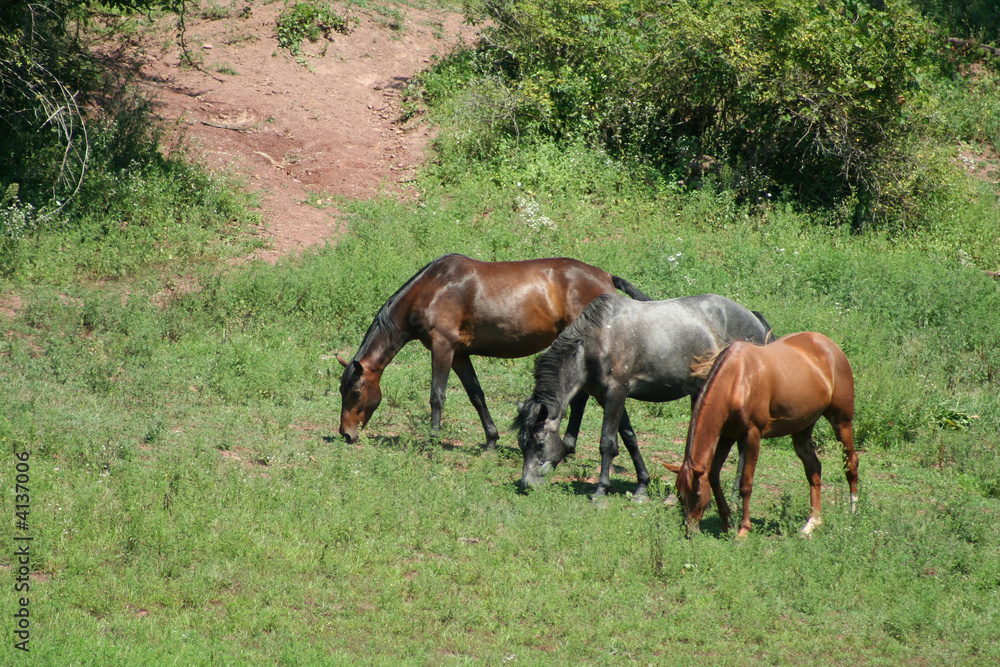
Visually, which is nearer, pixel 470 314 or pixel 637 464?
pixel 637 464

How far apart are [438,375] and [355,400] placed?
906mm

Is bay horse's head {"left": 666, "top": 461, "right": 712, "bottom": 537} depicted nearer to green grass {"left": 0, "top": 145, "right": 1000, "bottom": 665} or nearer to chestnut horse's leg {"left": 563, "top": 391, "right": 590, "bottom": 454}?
green grass {"left": 0, "top": 145, "right": 1000, "bottom": 665}

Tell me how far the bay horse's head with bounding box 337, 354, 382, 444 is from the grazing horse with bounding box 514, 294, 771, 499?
209 cm

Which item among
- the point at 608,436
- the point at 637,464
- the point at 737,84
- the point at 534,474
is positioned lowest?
the point at 534,474

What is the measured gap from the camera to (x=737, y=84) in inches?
685

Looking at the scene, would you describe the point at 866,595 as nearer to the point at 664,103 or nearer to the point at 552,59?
the point at 664,103

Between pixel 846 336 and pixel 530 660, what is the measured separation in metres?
8.45

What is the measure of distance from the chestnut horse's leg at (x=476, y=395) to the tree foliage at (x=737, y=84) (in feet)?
30.7

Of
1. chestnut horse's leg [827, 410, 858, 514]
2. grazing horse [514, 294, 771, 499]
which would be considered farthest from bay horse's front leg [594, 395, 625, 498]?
chestnut horse's leg [827, 410, 858, 514]

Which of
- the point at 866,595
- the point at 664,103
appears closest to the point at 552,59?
the point at 664,103

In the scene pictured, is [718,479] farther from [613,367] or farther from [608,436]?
[613,367]

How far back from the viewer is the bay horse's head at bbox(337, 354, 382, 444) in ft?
30.9

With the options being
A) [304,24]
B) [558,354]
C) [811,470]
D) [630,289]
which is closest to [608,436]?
[558,354]

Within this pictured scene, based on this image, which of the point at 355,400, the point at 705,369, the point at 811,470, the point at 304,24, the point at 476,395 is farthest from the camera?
the point at 304,24
